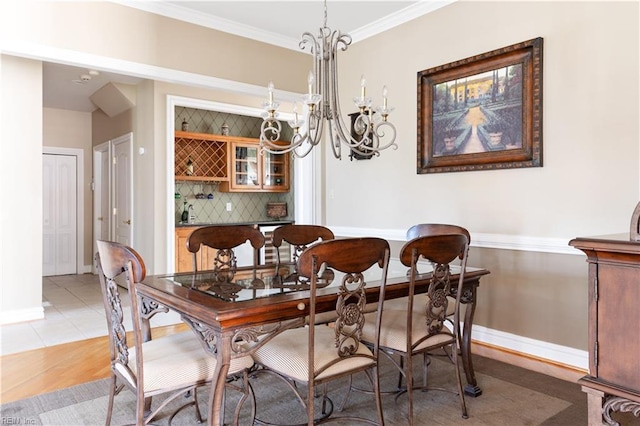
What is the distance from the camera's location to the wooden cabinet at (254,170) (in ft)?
21.5

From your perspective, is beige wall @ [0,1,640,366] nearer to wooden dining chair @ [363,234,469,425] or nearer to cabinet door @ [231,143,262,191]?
wooden dining chair @ [363,234,469,425]

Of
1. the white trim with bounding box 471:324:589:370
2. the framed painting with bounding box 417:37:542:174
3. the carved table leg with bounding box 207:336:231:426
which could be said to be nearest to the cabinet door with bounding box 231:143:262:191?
the framed painting with bounding box 417:37:542:174

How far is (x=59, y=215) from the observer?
23.0 feet

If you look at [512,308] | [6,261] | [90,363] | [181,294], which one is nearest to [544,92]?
[512,308]

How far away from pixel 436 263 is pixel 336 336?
1.98 feet

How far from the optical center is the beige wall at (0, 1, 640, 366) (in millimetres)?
2721

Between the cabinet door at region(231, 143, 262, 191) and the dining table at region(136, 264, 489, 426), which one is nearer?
the dining table at region(136, 264, 489, 426)

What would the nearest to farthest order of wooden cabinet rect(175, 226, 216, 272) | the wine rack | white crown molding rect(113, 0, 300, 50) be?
white crown molding rect(113, 0, 300, 50), wooden cabinet rect(175, 226, 216, 272), the wine rack

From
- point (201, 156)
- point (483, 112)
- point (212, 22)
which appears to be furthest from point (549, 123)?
point (201, 156)

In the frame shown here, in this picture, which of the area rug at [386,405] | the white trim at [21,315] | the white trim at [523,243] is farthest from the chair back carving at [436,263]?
the white trim at [21,315]

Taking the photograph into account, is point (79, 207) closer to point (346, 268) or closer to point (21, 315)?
point (21, 315)

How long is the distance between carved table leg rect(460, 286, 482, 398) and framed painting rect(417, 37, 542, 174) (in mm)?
1167

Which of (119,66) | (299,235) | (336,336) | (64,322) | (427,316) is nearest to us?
(336,336)

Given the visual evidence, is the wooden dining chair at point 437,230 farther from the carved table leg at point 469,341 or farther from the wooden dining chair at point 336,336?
the wooden dining chair at point 336,336
